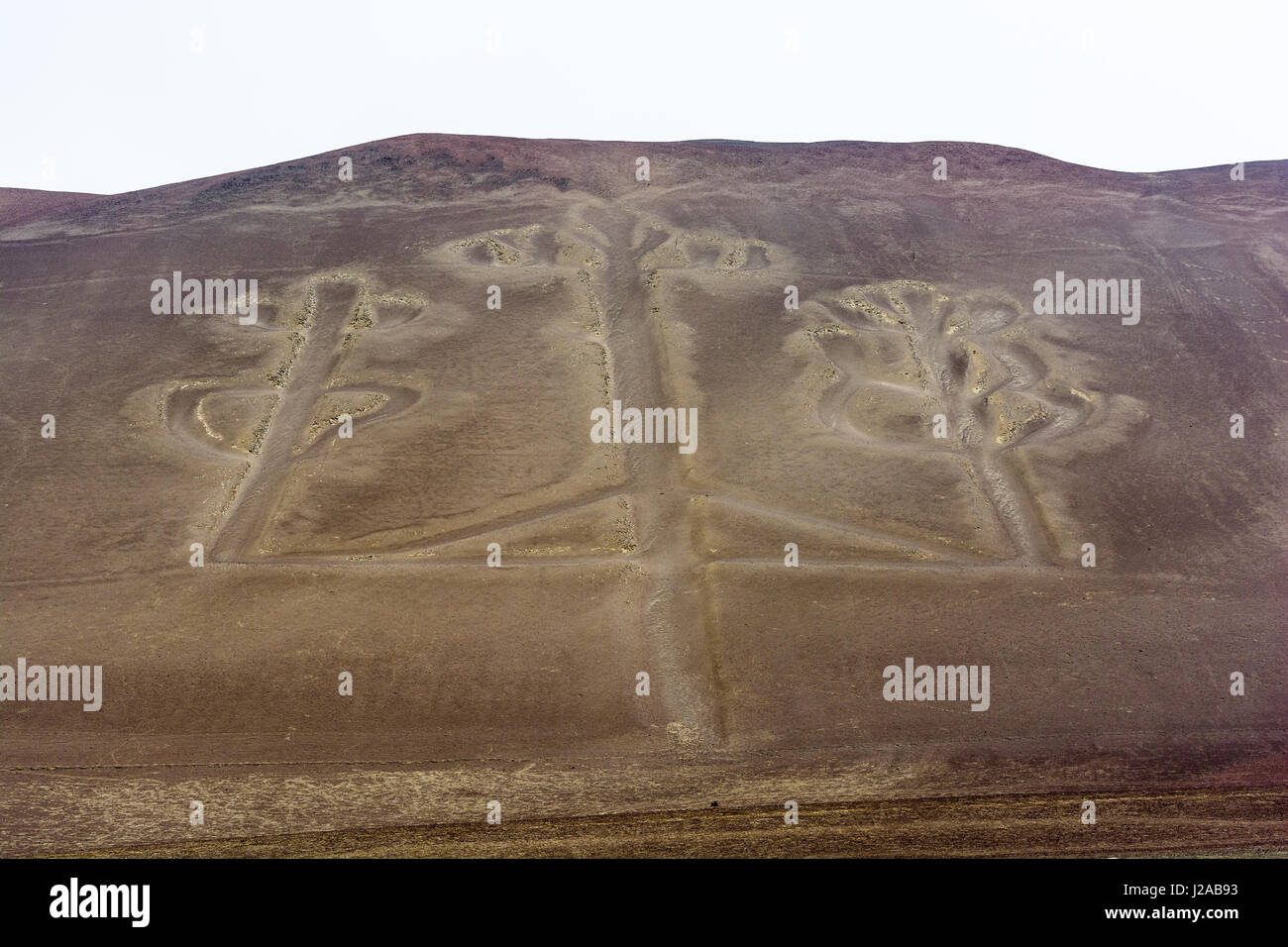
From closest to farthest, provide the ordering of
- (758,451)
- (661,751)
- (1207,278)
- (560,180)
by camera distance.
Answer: (661,751) → (758,451) → (1207,278) → (560,180)

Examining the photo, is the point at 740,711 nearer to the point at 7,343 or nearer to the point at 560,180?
the point at 7,343

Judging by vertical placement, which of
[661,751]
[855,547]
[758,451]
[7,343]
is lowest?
[661,751]

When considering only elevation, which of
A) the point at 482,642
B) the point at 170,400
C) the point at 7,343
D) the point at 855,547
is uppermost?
the point at 7,343

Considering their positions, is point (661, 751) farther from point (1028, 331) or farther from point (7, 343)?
point (7, 343)

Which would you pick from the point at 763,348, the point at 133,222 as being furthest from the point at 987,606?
the point at 133,222

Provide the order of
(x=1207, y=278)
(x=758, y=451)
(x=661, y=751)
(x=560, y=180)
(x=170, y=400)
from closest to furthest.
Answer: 1. (x=661, y=751)
2. (x=758, y=451)
3. (x=170, y=400)
4. (x=1207, y=278)
5. (x=560, y=180)

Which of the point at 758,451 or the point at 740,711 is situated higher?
the point at 758,451

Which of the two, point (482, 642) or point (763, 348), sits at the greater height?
point (763, 348)

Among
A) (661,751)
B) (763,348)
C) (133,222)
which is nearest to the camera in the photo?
(661,751)

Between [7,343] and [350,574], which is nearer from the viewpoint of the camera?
[350,574]

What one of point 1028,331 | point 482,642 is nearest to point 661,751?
point 482,642
